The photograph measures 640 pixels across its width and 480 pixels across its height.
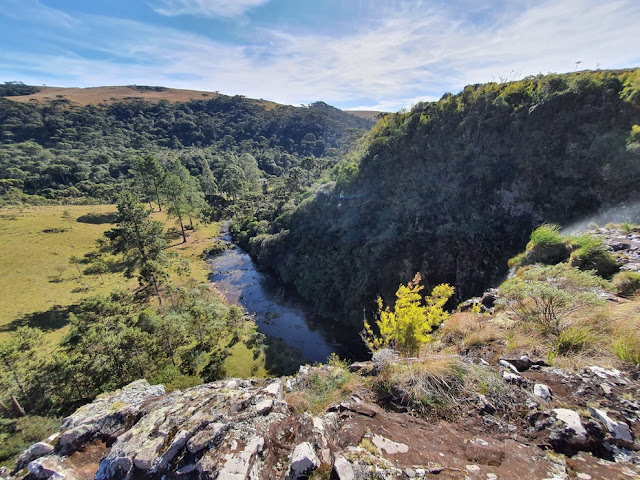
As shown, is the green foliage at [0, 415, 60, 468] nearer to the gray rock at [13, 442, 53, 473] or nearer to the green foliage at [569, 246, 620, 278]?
the gray rock at [13, 442, 53, 473]

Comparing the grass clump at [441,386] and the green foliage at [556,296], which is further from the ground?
the green foliage at [556,296]

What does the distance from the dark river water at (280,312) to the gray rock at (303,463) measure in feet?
64.0

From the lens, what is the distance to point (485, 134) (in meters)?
23.0

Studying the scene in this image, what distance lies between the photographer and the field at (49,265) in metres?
24.7

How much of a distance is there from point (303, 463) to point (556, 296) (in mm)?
5965

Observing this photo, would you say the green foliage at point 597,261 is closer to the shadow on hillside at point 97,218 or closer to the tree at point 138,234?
the tree at point 138,234

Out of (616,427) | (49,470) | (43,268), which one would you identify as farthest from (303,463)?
(43,268)

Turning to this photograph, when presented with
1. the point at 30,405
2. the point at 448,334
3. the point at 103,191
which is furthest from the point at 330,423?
the point at 103,191

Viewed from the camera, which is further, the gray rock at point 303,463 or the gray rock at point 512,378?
the gray rock at point 512,378

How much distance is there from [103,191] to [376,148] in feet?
220

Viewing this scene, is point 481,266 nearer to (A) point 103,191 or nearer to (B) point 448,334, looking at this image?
(B) point 448,334

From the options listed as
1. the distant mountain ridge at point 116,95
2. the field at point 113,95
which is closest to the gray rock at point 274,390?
the distant mountain ridge at point 116,95

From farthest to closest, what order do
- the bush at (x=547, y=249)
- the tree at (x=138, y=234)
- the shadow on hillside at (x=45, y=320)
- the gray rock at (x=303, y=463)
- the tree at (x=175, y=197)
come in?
the tree at (x=175, y=197), the tree at (x=138, y=234), the shadow on hillside at (x=45, y=320), the bush at (x=547, y=249), the gray rock at (x=303, y=463)

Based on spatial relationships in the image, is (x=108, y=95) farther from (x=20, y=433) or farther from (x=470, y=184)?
(x=470, y=184)
